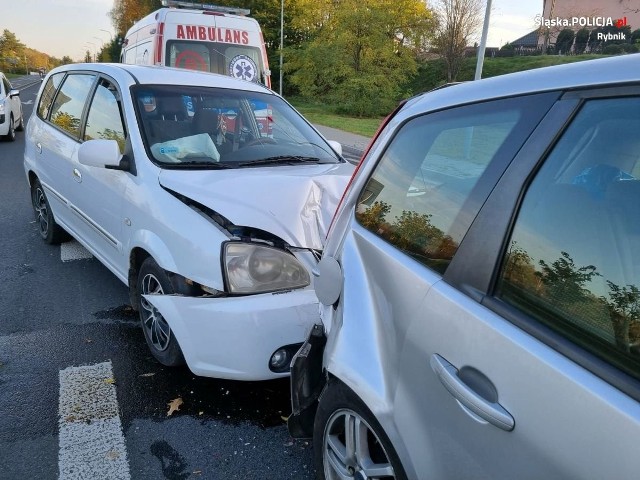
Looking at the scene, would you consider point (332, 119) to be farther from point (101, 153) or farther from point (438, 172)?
point (438, 172)

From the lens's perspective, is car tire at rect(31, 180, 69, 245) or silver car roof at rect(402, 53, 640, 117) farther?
car tire at rect(31, 180, 69, 245)

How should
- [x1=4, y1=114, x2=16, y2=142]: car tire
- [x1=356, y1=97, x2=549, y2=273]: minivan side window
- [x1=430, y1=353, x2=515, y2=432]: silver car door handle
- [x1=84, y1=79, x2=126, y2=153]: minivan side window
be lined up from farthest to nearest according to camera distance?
[x1=4, y1=114, x2=16, y2=142]: car tire
[x1=84, y1=79, x2=126, y2=153]: minivan side window
[x1=356, y1=97, x2=549, y2=273]: minivan side window
[x1=430, y1=353, x2=515, y2=432]: silver car door handle

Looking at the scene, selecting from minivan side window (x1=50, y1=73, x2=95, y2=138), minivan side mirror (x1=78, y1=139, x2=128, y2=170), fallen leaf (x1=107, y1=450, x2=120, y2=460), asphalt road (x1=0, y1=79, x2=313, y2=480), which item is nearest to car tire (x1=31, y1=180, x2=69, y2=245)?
minivan side window (x1=50, y1=73, x2=95, y2=138)

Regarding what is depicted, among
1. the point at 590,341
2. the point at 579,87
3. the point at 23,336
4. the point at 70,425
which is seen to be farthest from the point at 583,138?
the point at 23,336

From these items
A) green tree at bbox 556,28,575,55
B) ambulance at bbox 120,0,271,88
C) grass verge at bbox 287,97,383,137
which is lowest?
grass verge at bbox 287,97,383,137

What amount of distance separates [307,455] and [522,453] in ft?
5.23

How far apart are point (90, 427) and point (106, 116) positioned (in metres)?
2.30

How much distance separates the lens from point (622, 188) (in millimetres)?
1246

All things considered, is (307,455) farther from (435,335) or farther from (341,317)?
(435,335)

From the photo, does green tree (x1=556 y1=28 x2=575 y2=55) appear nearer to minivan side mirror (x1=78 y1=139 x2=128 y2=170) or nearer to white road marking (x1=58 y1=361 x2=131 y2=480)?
minivan side mirror (x1=78 y1=139 x2=128 y2=170)

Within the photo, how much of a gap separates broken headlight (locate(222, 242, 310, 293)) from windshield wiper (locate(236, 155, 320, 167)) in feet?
3.39

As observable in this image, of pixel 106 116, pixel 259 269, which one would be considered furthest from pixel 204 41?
pixel 259 269

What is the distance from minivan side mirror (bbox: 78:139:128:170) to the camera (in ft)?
10.7

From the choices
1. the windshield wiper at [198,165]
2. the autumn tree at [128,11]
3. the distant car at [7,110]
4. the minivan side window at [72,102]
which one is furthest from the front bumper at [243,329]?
the autumn tree at [128,11]
